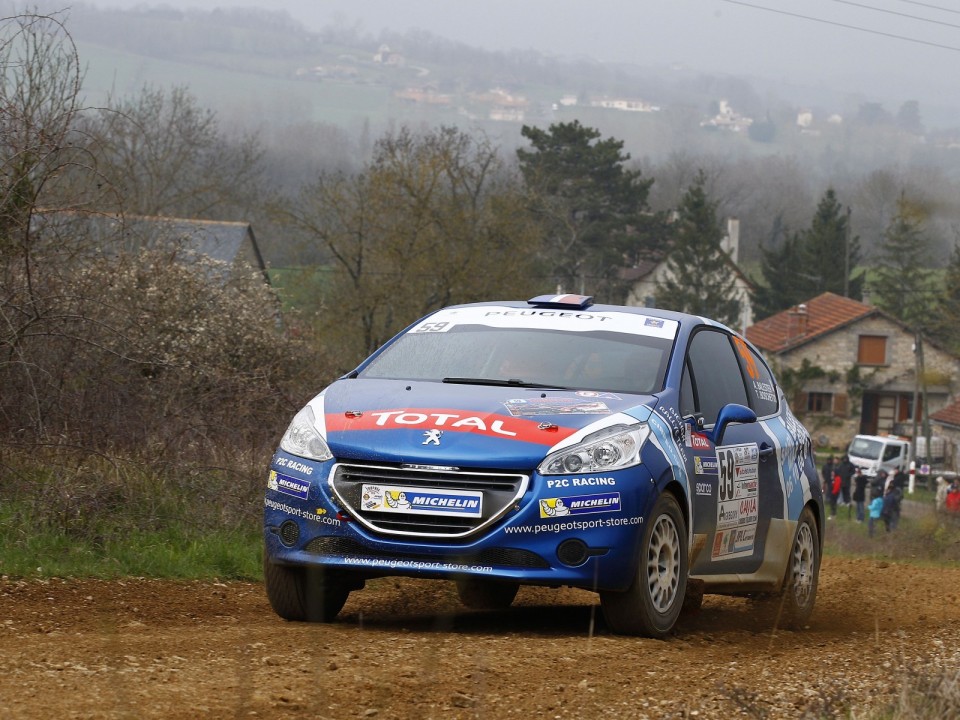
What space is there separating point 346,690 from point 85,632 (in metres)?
1.85

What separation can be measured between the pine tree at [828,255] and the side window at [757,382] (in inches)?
2467

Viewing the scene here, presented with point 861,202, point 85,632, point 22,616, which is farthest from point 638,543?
point 861,202

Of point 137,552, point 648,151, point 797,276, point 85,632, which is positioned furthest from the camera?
point 648,151

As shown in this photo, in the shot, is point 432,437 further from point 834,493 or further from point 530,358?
point 834,493

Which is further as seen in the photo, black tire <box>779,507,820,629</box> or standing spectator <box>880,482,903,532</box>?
standing spectator <box>880,482,903,532</box>

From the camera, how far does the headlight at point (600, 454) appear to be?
638cm

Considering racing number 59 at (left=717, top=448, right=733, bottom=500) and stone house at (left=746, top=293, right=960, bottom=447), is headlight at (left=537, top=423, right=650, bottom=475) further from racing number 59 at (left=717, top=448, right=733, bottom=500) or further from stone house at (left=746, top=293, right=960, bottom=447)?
stone house at (left=746, top=293, right=960, bottom=447)

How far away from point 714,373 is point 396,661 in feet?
10.9

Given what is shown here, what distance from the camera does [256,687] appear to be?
491cm

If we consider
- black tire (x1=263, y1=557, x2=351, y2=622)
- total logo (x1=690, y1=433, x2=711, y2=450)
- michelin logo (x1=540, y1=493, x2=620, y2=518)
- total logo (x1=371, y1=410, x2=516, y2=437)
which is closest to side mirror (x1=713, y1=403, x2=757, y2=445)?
total logo (x1=690, y1=433, x2=711, y2=450)

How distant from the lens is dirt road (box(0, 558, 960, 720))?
4773 millimetres

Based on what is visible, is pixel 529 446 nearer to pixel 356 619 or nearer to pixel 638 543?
pixel 638 543

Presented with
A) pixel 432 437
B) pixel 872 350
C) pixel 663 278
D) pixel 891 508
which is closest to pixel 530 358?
pixel 432 437

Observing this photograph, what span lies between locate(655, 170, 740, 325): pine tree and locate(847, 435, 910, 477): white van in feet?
56.9
